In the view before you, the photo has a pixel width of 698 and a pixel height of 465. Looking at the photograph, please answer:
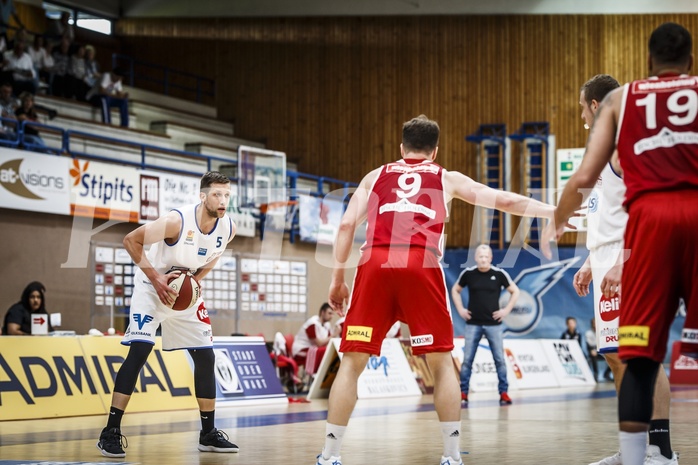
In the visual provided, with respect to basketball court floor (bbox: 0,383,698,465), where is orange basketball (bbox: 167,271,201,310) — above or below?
above

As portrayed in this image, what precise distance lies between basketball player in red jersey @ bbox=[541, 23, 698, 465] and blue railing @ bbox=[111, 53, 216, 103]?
76.6 ft

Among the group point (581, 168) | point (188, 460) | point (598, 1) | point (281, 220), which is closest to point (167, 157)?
point (281, 220)

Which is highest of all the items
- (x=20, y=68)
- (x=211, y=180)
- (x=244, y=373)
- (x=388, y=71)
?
(x=388, y=71)

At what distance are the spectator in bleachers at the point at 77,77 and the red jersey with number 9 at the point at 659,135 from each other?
754 inches

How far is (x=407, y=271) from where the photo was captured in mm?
5551

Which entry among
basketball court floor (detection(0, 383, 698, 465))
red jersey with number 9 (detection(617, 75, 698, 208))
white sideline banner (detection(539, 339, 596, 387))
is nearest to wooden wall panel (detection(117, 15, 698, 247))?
white sideline banner (detection(539, 339, 596, 387))

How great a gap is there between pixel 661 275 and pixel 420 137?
226 centimetres

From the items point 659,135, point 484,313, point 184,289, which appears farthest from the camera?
point 484,313

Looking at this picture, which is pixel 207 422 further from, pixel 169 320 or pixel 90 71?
pixel 90 71

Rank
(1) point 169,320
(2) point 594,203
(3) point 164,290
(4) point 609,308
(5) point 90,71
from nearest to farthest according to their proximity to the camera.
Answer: (4) point 609,308
(2) point 594,203
(3) point 164,290
(1) point 169,320
(5) point 90,71

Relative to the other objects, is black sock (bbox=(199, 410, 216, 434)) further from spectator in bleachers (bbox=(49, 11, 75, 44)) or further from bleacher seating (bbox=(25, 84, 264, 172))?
spectator in bleachers (bbox=(49, 11, 75, 44))

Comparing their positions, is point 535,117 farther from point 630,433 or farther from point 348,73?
point 630,433

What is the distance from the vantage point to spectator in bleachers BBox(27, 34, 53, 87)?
69.1 ft

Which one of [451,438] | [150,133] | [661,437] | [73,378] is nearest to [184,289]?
[451,438]
